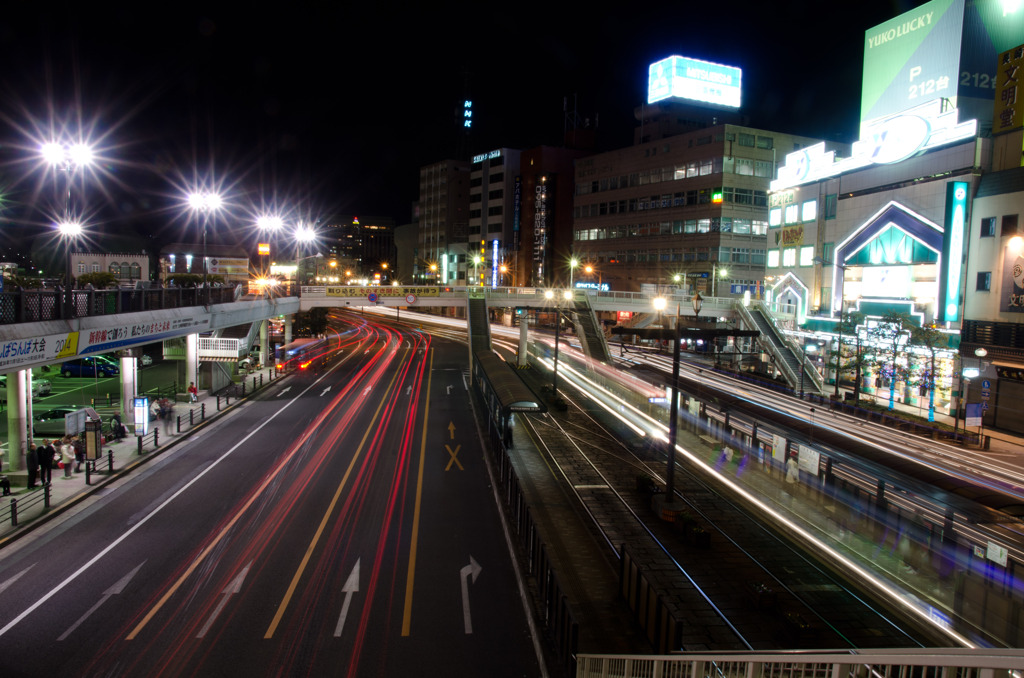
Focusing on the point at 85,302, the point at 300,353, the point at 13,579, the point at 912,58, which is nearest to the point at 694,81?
the point at 912,58

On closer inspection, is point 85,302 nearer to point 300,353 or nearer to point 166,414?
point 166,414

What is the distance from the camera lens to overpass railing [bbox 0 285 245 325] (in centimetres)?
1670

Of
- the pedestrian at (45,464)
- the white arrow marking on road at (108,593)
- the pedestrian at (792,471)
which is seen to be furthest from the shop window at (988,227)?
the pedestrian at (45,464)

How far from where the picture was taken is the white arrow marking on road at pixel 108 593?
38.8 ft

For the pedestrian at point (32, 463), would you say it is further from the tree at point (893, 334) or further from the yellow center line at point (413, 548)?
the tree at point (893, 334)

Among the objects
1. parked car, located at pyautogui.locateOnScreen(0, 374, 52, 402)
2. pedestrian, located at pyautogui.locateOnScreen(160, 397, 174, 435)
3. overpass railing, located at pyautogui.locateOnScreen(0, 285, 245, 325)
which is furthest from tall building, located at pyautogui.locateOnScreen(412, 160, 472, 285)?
overpass railing, located at pyautogui.locateOnScreen(0, 285, 245, 325)

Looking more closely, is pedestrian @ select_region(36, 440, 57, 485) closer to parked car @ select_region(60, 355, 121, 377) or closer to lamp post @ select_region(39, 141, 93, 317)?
lamp post @ select_region(39, 141, 93, 317)

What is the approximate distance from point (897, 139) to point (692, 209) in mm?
33188

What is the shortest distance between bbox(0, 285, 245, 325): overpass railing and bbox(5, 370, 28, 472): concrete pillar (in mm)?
2769

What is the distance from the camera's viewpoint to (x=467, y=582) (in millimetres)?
14164

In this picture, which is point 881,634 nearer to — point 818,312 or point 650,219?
point 818,312

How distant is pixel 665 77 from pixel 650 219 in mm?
23084

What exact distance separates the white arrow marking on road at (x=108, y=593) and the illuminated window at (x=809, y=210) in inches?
1957

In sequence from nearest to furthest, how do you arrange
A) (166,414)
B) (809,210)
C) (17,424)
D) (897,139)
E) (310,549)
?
(310,549), (17,424), (166,414), (897,139), (809,210)
